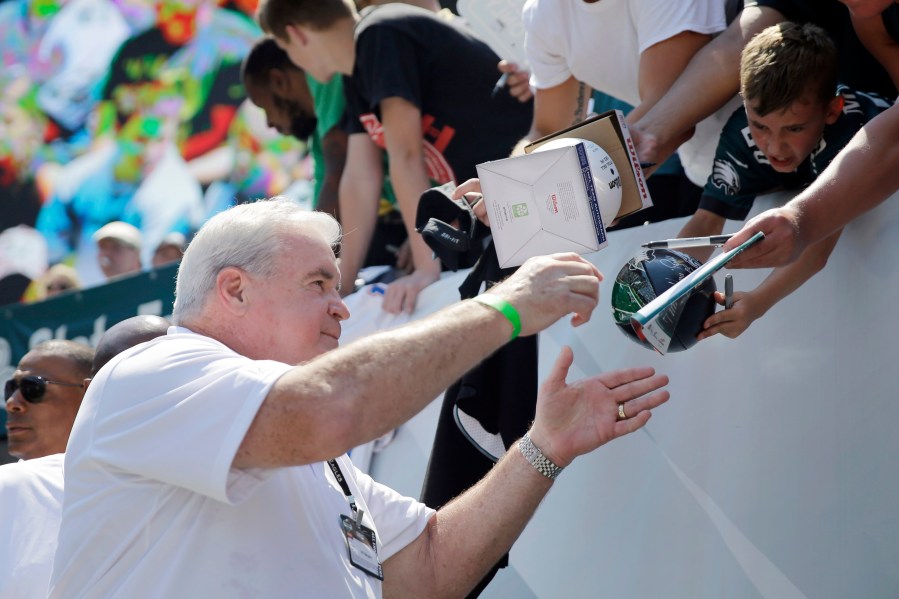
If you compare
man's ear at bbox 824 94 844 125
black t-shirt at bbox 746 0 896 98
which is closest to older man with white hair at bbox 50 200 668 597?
man's ear at bbox 824 94 844 125

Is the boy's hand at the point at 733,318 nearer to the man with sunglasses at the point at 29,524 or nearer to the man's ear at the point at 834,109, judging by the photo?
the man's ear at the point at 834,109

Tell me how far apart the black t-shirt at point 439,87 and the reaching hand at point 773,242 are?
7.07ft

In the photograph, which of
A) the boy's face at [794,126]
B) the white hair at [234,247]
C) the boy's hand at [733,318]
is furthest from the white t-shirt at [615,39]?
the white hair at [234,247]

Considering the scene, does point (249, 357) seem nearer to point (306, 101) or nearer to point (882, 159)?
point (882, 159)

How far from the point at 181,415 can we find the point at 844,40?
6.57ft

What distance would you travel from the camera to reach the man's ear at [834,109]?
2.75 m

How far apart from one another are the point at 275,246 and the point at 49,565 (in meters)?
→ 1.08

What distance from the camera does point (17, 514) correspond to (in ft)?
9.43

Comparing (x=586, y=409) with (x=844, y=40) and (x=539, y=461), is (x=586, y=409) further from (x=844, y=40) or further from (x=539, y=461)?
(x=844, y=40)

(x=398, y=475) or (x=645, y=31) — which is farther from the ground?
(x=645, y=31)

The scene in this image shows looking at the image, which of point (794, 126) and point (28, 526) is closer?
point (794, 126)

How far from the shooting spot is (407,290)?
170 inches

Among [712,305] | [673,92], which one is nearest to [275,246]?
[712,305]

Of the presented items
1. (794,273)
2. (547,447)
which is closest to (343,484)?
(547,447)
